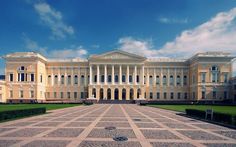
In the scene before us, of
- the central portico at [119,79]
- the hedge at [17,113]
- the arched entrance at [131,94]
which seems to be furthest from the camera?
the arched entrance at [131,94]

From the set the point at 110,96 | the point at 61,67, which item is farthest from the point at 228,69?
the point at 61,67

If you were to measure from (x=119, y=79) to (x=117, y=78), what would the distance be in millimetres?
3279

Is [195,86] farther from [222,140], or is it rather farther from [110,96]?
[222,140]

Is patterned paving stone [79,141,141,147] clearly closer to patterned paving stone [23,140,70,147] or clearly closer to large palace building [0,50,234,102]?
patterned paving stone [23,140,70,147]

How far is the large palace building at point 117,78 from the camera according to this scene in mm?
59938

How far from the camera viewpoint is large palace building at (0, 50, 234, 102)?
59938 millimetres

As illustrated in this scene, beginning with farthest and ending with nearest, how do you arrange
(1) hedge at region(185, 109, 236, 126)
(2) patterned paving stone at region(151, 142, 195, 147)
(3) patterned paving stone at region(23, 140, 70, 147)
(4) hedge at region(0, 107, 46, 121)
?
(4) hedge at region(0, 107, 46, 121) → (1) hedge at region(185, 109, 236, 126) → (2) patterned paving stone at region(151, 142, 195, 147) → (3) patterned paving stone at region(23, 140, 70, 147)

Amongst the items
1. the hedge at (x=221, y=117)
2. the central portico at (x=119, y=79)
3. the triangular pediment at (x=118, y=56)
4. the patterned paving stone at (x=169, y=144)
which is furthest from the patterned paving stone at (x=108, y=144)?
the triangular pediment at (x=118, y=56)

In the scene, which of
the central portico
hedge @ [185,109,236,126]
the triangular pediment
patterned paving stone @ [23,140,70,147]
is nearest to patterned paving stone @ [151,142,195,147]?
patterned paving stone @ [23,140,70,147]

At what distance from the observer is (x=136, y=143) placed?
899cm

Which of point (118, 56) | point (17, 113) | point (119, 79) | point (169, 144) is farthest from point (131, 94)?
point (169, 144)

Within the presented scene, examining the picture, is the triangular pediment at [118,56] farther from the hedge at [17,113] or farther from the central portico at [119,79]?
the hedge at [17,113]

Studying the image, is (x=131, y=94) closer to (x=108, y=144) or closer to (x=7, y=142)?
(x=108, y=144)

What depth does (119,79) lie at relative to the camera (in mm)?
65062
